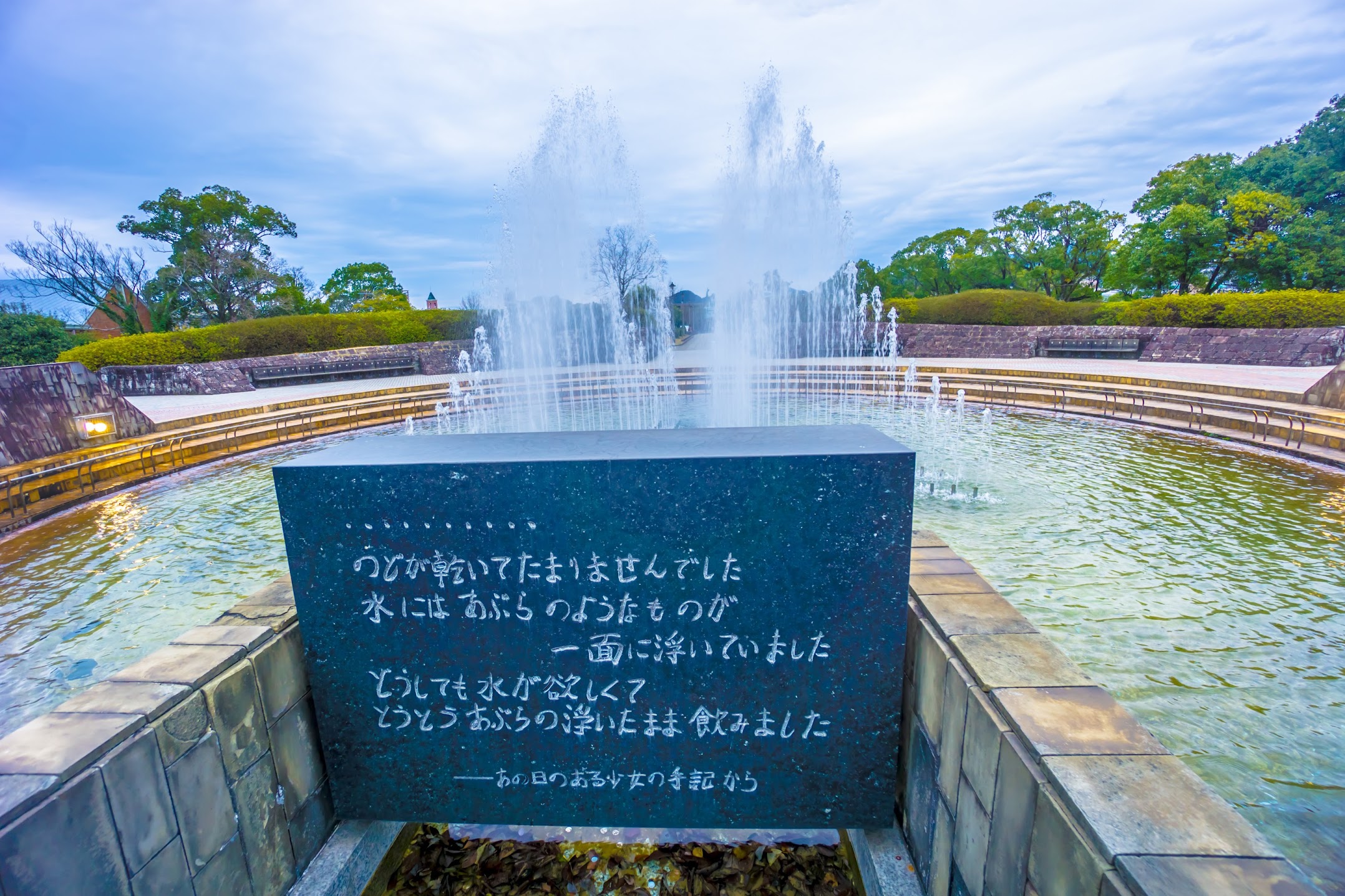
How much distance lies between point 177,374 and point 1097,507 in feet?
72.6

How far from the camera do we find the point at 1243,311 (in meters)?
16.5

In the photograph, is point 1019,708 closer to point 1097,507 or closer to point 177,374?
point 1097,507

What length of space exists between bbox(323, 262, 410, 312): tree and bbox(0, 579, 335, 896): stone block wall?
44.3 metres

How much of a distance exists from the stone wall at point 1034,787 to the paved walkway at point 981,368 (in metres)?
12.7

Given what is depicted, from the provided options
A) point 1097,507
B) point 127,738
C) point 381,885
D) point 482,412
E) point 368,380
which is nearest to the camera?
point 127,738

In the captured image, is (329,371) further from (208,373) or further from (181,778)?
(181,778)

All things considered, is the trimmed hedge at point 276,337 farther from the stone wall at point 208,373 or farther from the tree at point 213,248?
the tree at point 213,248

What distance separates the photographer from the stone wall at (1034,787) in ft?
3.84

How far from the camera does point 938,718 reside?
1.98m

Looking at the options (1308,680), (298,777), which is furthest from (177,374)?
(1308,680)

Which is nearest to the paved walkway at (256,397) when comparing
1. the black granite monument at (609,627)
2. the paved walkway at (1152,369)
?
the paved walkway at (1152,369)

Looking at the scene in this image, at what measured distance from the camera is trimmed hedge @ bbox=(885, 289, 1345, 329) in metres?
15.7

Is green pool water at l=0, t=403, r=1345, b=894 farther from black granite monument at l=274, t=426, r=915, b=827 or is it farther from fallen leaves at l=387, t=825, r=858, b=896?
fallen leaves at l=387, t=825, r=858, b=896

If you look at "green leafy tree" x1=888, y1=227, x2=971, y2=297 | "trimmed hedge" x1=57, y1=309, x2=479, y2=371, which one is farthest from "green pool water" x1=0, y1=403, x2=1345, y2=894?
"green leafy tree" x1=888, y1=227, x2=971, y2=297
